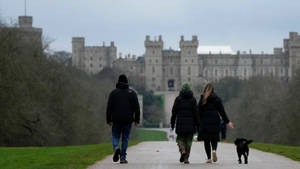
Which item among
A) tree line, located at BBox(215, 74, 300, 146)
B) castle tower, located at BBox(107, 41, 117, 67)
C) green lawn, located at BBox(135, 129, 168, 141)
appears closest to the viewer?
tree line, located at BBox(215, 74, 300, 146)

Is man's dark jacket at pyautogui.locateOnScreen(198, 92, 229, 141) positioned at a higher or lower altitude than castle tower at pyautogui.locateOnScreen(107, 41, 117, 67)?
lower

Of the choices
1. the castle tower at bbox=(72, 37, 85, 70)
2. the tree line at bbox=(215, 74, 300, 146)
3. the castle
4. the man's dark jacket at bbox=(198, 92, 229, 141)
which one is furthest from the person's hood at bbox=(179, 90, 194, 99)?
the castle tower at bbox=(72, 37, 85, 70)

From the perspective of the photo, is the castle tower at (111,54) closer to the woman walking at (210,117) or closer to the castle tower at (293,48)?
the castle tower at (293,48)

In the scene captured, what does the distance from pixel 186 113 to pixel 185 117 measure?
0.08 metres

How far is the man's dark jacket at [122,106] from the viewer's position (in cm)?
1388

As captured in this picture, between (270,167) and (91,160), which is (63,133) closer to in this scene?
(91,160)

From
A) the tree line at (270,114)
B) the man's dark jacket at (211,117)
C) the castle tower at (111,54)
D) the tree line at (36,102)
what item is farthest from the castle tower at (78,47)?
the man's dark jacket at (211,117)

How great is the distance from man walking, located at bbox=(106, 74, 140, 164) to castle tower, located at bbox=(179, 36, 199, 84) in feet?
521

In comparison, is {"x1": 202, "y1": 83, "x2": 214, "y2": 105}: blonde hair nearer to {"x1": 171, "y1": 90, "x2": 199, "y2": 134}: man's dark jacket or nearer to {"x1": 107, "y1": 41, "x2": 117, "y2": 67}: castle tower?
{"x1": 171, "y1": 90, "x2": 199, "y2": 134}: man's dark jacket

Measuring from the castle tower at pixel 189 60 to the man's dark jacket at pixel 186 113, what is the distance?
159 meters

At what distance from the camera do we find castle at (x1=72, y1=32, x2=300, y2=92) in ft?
570

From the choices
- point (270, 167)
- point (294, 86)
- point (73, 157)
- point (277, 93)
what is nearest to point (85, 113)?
point (294, 86)

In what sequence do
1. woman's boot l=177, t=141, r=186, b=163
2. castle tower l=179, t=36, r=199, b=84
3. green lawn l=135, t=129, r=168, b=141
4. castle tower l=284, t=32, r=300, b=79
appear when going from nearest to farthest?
woman's boot l=177, t=141, r=186, b=163, green lawn l=135, t=129, r=168, b=141, castle tower l=284, t=32, r=300, b=79, castle tower l=179, t=36, r=199, b=84

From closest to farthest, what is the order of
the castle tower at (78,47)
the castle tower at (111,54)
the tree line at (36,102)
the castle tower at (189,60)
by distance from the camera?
the tree line at (36,102)
the castle tower at (189,60)
the castle tower at (78,47)
the castle tower at (111,54)
